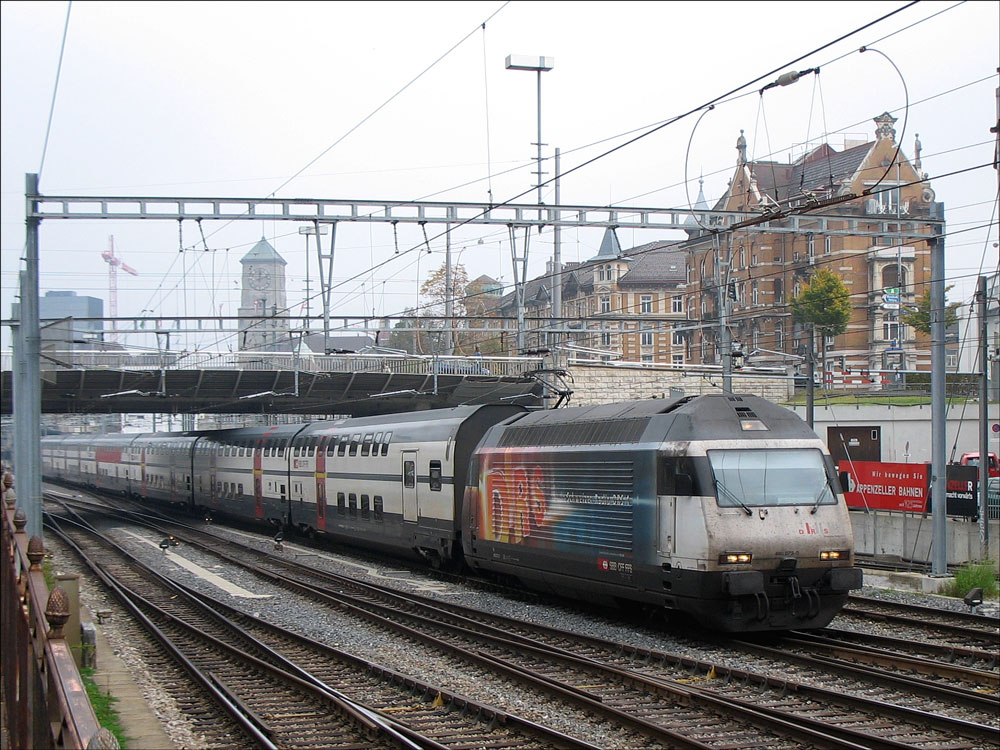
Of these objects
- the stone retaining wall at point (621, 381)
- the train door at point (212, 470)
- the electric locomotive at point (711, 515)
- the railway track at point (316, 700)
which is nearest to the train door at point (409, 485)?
the railway track at point (316, 700)

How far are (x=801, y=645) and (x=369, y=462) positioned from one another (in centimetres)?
1274

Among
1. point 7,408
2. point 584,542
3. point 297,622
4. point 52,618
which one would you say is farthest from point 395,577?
point 7,408

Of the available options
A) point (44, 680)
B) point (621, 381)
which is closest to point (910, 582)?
point (44, 680)

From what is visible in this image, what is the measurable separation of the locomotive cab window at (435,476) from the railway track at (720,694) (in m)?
5.82

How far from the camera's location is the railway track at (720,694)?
9117 mm

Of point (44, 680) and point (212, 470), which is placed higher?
point (44, 680)

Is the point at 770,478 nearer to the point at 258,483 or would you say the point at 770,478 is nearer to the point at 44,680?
the point at 44,680

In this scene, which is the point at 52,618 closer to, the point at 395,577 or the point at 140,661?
the point at 140,661

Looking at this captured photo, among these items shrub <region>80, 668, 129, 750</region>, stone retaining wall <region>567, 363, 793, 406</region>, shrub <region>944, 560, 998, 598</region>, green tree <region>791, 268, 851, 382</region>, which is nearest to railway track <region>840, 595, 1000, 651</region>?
shrub <region>944, 560, 998, 598</region>

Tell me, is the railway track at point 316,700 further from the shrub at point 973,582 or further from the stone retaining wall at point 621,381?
the stone retaining wall at point 621,381

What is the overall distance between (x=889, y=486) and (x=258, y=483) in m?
18.5

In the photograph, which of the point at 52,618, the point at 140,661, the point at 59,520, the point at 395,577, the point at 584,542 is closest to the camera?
the point at 52,618

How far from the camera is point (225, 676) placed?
12.5 m

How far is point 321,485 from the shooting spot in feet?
90.5
